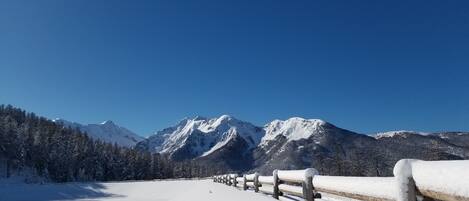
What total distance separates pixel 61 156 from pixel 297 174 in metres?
119

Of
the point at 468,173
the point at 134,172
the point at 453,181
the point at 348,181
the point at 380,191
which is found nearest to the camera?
the point at 468,173

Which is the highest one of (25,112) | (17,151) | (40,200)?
(25,112)

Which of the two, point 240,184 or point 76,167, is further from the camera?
point 76,167

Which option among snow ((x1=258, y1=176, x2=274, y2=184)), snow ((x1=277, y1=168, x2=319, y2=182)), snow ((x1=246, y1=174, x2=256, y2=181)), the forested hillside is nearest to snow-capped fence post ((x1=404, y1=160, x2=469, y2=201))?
snow ((x1=277, y1=168, x2=319, y2=182))

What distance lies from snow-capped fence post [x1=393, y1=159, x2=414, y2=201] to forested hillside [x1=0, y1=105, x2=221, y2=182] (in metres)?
114

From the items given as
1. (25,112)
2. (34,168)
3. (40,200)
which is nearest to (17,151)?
(34,168)

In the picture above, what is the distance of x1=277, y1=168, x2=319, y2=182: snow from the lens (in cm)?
827

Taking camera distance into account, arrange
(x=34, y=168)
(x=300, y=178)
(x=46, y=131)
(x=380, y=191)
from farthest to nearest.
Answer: (x=46, y=131)
(x=34, y=168)
(x=300, y=178)
(x=380, y=191)

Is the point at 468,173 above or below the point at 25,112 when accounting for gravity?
below

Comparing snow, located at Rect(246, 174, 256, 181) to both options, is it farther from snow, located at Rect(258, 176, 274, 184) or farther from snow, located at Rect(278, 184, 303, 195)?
snow, located at Rect(278, 184, 303, 195)

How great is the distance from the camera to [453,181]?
282cm

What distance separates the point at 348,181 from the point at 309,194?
99.3 inches

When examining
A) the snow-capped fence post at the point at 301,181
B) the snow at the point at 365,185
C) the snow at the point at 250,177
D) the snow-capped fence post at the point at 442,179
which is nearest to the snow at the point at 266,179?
the snow at the point at 250,177

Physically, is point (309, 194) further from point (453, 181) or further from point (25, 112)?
point (25, 112)
